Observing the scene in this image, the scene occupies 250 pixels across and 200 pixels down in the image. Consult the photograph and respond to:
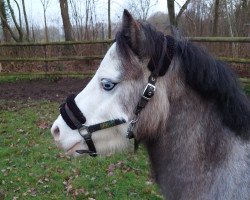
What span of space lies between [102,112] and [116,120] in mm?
90

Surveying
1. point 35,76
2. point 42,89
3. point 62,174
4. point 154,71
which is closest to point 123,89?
point 154,71

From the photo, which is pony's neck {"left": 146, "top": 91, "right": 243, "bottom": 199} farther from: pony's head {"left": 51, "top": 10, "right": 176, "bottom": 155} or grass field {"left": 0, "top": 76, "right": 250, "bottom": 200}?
grass field {"left": 0, "top": 76, "right": 250, "bottom": 200}

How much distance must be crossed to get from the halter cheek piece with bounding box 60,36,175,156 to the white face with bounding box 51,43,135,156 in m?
0.02

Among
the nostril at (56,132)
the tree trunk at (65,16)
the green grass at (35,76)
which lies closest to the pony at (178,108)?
the nostril at (56,132)

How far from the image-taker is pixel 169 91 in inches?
79.2

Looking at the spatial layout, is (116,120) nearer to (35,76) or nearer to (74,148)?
(74,148)

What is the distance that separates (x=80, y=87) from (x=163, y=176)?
841 centimetres

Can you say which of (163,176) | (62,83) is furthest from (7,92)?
(163,176)

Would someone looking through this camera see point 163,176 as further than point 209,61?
Yes

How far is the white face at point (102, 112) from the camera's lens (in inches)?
78.8

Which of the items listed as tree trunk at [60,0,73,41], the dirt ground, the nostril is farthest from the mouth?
tree trunk at [60,0,73,41]

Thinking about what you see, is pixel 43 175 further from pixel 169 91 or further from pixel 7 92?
pixel 7 92

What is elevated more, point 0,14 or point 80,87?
point 0,14

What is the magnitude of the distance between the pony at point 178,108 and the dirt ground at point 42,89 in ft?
24.2
